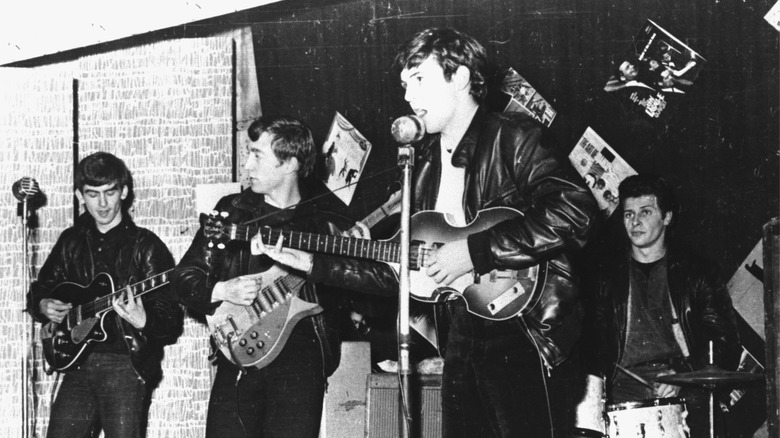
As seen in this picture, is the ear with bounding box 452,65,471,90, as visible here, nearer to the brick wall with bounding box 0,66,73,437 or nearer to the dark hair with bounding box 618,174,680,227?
the dark hair with bounding box 618,174,680,227

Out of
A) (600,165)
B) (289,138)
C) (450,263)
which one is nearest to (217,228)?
(289,138)

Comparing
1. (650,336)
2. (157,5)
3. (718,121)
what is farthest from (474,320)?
(157,5)

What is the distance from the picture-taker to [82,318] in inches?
170

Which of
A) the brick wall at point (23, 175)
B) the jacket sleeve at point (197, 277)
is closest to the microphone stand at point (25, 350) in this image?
the brick wall at point (23, 175)

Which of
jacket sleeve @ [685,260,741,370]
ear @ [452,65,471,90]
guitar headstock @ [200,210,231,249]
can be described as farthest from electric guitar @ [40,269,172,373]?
jacket sleeve @ [685,260,741,370]

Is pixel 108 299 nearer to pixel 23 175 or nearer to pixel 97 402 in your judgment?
pixel 97 402

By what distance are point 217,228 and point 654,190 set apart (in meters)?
2.14

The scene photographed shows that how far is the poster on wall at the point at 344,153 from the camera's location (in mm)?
4652

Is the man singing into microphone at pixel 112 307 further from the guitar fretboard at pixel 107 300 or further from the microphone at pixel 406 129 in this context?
the microphone at pixel 406 129

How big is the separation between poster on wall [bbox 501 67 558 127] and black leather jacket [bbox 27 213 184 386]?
1.85 metres

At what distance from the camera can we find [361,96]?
4668 mm

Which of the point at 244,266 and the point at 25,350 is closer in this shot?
the point at 244,266

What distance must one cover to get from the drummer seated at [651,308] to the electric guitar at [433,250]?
1396 mm

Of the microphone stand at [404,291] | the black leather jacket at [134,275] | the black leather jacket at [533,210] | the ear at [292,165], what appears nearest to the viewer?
the microphone stand at [404,291]
